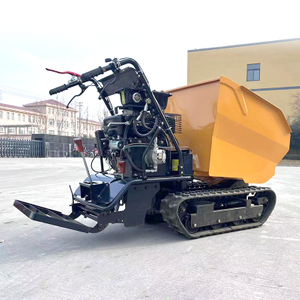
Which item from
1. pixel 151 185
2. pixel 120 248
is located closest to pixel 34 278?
pixel 120 248

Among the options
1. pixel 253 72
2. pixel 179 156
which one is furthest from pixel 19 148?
pixel 179 156

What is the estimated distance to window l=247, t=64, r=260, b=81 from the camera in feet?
105

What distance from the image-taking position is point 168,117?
523 centimetres

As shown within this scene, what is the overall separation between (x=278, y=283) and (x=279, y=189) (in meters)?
7.85

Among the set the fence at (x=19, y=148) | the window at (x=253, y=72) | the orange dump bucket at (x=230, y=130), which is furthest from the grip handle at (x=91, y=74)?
the fence at (x=19, y=148)

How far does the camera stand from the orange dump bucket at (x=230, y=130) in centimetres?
515

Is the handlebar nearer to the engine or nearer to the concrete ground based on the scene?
the engine

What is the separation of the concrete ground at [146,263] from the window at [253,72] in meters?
28.8

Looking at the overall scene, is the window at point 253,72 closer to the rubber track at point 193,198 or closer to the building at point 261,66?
the building at point 261,66

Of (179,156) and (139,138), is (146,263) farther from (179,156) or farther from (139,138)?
(139,138)

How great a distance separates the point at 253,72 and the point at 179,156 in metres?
30.3

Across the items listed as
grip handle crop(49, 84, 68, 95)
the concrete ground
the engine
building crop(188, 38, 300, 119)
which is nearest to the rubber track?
the concrete ground

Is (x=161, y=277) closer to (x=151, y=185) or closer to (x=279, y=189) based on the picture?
(x=151, y=185)

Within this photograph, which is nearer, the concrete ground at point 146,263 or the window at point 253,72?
the concrete ground at point 146,263
